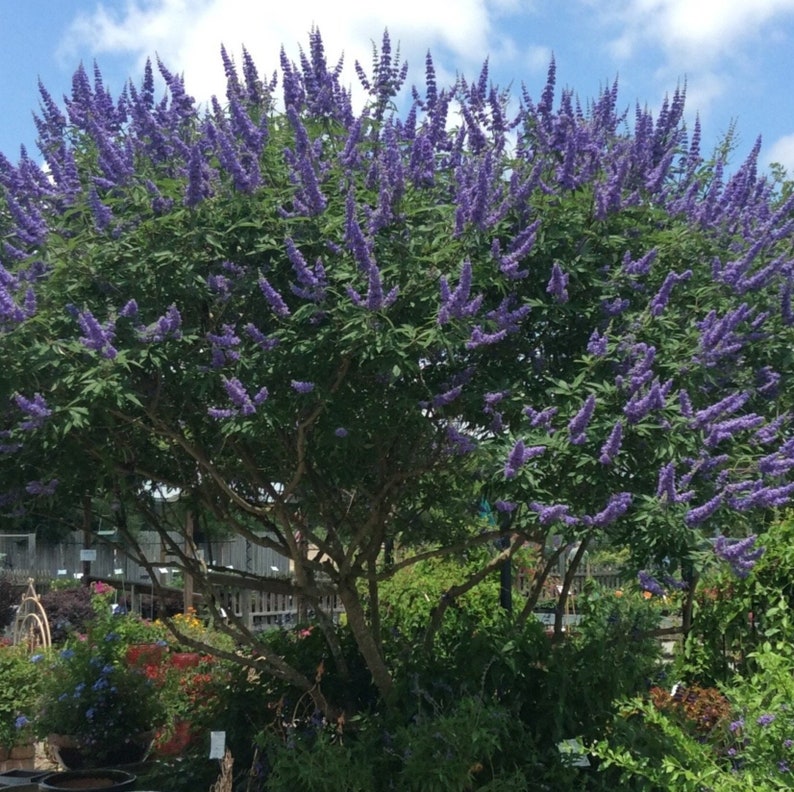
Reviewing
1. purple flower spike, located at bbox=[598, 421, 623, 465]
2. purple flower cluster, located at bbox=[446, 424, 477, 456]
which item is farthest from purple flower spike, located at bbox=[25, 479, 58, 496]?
purple flower spike, located at bbox=[598, 421, 623, 465]

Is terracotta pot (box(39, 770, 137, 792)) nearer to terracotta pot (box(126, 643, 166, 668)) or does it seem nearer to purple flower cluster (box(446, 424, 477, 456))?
terracotta pot (box(126, 643, 166, 668))

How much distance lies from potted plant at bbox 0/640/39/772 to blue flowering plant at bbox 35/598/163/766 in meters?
0.54

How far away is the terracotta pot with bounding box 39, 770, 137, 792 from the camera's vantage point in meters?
6.22

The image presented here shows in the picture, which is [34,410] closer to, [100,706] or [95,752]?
[100,706]

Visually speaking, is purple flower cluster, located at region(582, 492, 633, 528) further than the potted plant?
No

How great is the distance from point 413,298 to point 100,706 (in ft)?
13.9

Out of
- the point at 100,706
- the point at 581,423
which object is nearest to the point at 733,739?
the point at 581,423

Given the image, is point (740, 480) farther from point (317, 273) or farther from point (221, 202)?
point (221, 202)

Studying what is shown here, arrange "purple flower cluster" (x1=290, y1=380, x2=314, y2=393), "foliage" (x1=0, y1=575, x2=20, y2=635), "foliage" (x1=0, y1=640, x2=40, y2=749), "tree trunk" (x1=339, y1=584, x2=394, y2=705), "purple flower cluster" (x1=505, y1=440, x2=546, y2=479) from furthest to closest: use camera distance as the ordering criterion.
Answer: "foliage" (x1=0, y1=575, x2=20, y2=635) < "foliage" (x1=0, y1=640, x2=40, y2=749) < "tree trunk" (x1=339, y1=584, x2=394, y2=705) < "purple flower cluster" (x1=290, y1=380, x2=314, y2=393) < "purple flower cluster" (x1=505, y1=440, x2=546, y2=479)

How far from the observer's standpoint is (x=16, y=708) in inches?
315

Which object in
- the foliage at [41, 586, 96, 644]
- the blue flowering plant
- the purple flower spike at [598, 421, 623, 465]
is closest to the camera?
the purple flower spike at [598, 421, 623, 465]

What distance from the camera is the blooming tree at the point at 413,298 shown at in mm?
4203

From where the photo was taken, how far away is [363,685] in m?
6.46

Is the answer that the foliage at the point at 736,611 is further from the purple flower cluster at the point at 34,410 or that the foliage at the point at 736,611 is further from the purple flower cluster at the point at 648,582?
the purple flower cluster at the point at 34,410
